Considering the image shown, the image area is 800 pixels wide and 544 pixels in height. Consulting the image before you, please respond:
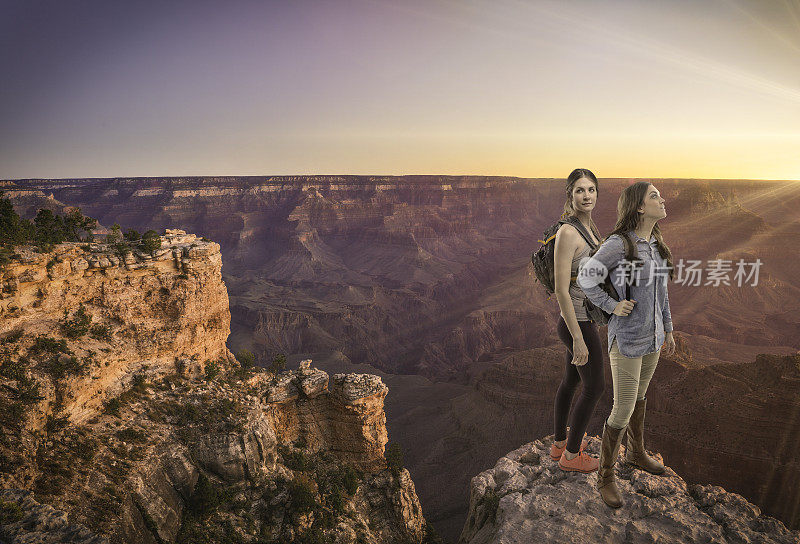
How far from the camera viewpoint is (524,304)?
219 ft

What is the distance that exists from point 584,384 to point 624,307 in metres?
1.43

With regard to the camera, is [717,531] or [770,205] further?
[770,205]

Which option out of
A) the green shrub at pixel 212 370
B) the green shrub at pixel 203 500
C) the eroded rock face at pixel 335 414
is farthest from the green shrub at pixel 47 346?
the eroded rock face at pixel 335 414

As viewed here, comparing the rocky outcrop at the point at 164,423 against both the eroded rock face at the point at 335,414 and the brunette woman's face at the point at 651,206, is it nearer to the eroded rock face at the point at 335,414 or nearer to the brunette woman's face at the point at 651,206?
the eroded rock face at the point at 335,414

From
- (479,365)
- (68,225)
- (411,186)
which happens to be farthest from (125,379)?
(411,186)

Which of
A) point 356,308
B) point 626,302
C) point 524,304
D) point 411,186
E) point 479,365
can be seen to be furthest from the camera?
point 411,186

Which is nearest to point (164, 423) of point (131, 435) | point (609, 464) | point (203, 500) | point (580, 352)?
→ point (131, 435)

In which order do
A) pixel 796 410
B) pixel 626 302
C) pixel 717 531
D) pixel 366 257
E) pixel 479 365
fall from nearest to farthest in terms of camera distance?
pixel 626 302 < pixel 717 531 < pixel 796 410 < pixel 479 365 < pixel 366 257

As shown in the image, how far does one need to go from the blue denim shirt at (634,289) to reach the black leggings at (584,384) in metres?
0.34

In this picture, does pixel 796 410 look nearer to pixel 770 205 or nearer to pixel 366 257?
pixel 770 205

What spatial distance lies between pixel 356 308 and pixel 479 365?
3285cm

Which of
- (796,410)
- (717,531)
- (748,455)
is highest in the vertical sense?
(717,531)

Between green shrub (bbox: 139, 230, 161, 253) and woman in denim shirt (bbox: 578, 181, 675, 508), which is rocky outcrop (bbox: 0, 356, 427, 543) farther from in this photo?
woman in denim shirt (bbox: 578, 181, 675, 508)

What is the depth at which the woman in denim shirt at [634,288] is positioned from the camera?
4.46 m
